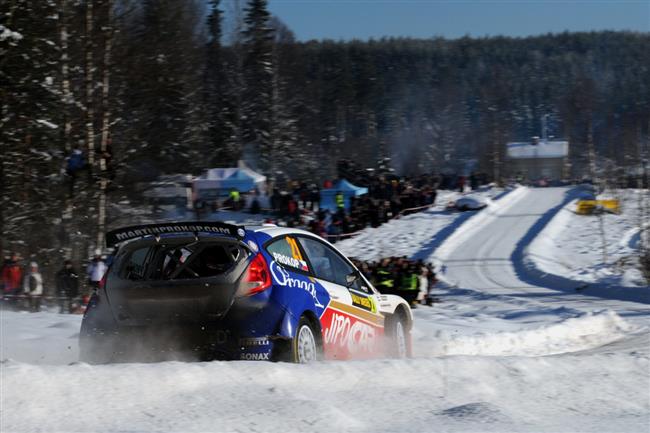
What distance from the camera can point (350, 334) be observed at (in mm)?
8047

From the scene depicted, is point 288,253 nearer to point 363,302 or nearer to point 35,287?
point 363,302

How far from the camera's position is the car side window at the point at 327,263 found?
26.1 feet

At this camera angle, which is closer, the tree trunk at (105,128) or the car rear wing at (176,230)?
the car rear wing at (176,230)

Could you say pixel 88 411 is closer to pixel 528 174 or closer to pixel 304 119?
pixel 304 119

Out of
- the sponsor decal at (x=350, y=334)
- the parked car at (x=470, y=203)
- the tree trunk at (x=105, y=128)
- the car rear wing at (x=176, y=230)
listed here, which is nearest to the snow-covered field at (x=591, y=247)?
the parked car at (x=470, y=203)

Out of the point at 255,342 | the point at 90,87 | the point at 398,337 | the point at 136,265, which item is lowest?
the point at 398,337

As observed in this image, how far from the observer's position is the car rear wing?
7102 millimetres

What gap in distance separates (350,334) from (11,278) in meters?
11.4

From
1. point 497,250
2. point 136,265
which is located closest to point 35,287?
point 136,265

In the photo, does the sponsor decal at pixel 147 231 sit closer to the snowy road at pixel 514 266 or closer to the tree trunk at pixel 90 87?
the snowy road at pixel 514 266

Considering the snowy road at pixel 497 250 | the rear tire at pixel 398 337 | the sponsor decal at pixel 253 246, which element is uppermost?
the sponsor decal at pixel 253 246

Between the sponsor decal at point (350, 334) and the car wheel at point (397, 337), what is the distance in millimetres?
392

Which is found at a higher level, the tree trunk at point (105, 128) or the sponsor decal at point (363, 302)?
the tree trunk at point (105, 128)

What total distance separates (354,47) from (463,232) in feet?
318
